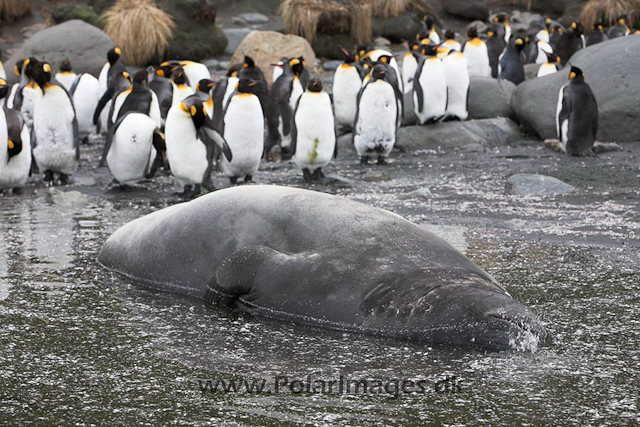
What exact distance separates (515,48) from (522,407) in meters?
16.5

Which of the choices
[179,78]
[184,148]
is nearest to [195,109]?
[184,148]

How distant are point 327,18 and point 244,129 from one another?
15.0m

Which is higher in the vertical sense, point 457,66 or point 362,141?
point 457,66

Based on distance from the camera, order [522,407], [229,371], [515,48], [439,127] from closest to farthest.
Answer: [522,407], [229,371], [439,127], [515,48]

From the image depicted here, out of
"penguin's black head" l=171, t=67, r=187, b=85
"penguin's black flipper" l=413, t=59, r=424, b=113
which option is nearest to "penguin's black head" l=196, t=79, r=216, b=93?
"penguin's black head" l=171, t=67, r=187, b=85

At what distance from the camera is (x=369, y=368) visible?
3830mm

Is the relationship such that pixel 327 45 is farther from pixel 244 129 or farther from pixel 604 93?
pixel 244 129

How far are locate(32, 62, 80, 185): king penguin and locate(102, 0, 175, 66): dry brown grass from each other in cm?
1157

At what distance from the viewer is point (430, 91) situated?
46.2 ft

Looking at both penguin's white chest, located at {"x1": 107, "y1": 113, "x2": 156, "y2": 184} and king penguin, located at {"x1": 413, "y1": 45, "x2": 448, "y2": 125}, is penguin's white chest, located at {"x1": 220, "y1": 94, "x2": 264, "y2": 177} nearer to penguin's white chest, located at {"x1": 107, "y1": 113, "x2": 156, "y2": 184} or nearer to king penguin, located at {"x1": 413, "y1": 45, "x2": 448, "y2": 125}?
penguin's white chest, located at {"x1": 107, "y1": 113, "x2": 156, "y2": 184}

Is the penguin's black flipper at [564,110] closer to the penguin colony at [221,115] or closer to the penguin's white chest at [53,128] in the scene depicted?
the penguin colony at [221,115]

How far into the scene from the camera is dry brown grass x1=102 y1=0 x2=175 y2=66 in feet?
72.3

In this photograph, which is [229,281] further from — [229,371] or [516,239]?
[516,239]

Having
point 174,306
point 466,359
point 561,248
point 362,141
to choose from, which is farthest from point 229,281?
point 362,141
